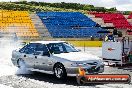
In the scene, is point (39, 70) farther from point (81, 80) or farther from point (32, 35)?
point (32, 35)

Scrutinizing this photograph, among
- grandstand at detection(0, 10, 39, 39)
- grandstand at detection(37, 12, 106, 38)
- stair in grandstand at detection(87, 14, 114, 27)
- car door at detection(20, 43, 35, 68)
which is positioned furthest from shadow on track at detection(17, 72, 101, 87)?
stair in grandstand at detection(87, 14, 114, 27)

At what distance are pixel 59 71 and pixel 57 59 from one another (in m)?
0.51

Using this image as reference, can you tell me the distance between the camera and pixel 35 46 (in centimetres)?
1650

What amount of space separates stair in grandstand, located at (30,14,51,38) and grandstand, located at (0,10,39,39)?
738 mm

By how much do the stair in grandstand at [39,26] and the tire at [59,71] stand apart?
4182cm

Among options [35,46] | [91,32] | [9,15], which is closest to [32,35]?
[91,32]

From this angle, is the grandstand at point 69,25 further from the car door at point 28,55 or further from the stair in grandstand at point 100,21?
the car door at point 28,55

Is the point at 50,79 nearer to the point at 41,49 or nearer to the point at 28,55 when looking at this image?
the point at 41,49

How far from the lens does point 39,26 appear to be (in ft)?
206

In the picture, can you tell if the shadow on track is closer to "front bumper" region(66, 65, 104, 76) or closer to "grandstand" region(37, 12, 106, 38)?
"front bumper" region(66, 65, 104, 76)

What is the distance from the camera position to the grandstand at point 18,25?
55569mm

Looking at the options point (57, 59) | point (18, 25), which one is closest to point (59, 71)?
point (57, 59)

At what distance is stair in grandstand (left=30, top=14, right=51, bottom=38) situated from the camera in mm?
57844

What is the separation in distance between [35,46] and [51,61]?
1.59 metres
